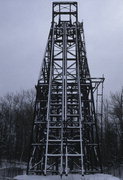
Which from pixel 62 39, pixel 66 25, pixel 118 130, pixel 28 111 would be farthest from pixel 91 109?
pixel 28 111

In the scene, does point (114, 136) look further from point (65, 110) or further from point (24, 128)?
point (65, 110)

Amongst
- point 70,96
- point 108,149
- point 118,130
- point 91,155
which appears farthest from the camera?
point 118,130

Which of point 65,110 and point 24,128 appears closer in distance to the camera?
point 65,110

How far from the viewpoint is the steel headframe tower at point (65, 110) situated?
12641 mm

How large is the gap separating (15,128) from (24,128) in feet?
9.03

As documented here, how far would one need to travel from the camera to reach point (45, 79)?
16.1m

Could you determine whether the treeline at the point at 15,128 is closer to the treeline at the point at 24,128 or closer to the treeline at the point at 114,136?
the treeline at the point at 24,128

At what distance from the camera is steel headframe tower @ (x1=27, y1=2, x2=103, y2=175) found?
1264 cm

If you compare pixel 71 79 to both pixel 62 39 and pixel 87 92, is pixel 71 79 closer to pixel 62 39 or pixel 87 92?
pixel 87 92

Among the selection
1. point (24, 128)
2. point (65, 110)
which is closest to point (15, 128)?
point (24, 128)

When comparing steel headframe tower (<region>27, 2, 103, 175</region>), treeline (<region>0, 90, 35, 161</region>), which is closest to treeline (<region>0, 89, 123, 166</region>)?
treeline (<region>0, 90, 35, 161</region>)

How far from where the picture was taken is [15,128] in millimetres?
44188

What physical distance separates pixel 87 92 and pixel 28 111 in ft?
96.0

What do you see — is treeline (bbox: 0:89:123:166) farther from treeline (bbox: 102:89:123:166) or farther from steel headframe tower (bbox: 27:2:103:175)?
steel headframe tower (bbox: 27:2:103:175)
